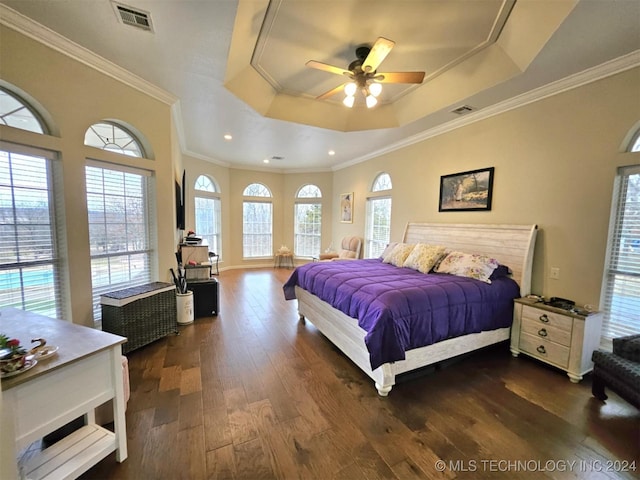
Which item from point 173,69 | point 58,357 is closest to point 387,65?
point 173,69

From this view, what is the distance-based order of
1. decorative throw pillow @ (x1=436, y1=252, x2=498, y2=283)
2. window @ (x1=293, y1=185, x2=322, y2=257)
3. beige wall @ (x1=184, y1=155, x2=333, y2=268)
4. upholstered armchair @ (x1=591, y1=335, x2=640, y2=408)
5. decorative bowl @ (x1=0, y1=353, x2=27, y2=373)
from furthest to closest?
window @ (x1=293, y1=185, x2=322, y2=257) → beige wall @ (x1=184, y1=155, x2=333, y2=268) → decorative throw pillow @ (x1=436, y1=252, x2=498, y2=283) → upholstered armchair @ (x1=591, y1=335, x2=640, y2=408) → decorative bowl @ (x1=0, y1=353, x2=27, y2=373)

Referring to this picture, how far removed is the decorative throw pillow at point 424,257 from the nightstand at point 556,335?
918 millimetres

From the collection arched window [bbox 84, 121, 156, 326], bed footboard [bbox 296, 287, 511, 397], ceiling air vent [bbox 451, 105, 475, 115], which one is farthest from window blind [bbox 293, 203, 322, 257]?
arched window [bbox 84, 121, 156, 326]

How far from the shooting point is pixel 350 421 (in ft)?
6.18

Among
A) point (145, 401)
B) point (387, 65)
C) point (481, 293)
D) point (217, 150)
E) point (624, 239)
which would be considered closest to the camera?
point (145, 401)

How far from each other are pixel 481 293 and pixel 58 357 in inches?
Answer: 126

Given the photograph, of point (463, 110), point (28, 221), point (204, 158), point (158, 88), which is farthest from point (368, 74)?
point (204, 158)

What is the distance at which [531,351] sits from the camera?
2670mm

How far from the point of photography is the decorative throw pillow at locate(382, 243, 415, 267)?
3.63m

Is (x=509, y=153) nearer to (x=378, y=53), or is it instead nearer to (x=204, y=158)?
(x=378, y=53)

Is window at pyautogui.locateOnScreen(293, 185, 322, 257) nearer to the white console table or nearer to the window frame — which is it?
the window frame

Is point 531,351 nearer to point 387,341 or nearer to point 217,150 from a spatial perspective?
point 387,341

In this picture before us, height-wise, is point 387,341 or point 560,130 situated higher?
point 560,130

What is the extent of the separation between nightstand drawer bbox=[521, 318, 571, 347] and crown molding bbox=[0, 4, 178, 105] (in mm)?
4789
